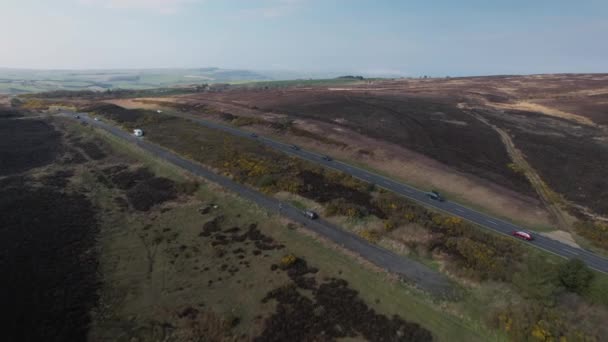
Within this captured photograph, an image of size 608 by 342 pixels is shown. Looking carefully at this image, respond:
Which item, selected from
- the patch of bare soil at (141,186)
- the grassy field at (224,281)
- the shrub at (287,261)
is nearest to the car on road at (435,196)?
the grassy field at (224,281)

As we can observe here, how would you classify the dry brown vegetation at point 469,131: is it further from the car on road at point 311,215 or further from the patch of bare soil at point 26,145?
the patch of bare soil at point 26,145

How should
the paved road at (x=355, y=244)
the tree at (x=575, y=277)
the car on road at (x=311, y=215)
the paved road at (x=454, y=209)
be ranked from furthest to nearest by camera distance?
the car on road at (x=311, y=215), the paved road at (x=454, y=209), the paved road at (x=355, y=244), the tree at (x=575, y=277)

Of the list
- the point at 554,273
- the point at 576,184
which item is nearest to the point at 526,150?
the point at 576,184

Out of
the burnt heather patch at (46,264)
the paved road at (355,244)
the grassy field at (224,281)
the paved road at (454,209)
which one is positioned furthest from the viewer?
the paved road at (454,209)

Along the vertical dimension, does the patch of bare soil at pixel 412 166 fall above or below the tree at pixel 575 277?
above

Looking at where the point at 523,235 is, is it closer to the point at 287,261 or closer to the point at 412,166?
the point at 412,166

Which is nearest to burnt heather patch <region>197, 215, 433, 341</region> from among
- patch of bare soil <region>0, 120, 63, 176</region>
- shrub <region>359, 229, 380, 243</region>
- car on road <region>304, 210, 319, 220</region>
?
car on road <region>304, 210, 319, 220</region>
